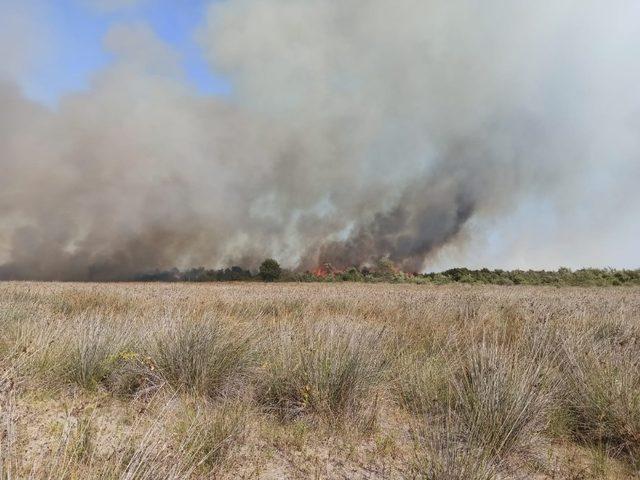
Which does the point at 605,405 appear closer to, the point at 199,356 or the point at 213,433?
the point at 213,433

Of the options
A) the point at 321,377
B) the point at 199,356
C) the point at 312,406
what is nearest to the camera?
the point at 312,406

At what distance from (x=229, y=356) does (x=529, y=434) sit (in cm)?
336

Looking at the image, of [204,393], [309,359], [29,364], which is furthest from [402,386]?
[29,364]

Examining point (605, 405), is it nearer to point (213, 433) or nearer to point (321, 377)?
point (321, 377)

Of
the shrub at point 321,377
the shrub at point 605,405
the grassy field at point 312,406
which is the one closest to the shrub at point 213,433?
the grassy field at point 312,406

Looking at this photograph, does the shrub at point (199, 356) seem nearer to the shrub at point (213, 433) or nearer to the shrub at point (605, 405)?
the shrub at point (213, 433)

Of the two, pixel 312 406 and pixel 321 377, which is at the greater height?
pixel 321 377

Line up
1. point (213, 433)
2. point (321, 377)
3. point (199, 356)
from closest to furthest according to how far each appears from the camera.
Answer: point (213, 433) < point (321, 377) < point (199, 356)

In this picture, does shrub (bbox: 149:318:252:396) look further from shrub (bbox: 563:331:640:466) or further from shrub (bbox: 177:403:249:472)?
shrub (bbox: 563:331:640:466)

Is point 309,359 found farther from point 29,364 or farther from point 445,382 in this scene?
point 29,364

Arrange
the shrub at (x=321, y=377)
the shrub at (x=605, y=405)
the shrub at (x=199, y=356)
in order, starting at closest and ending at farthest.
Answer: the shrub at (x=605, y=405) → the shrub at (x=321, y=377) → the shrub at (x=199, y=356)

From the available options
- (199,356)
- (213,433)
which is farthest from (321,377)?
(199,356)

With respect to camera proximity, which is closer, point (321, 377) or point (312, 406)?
point (312, 406)

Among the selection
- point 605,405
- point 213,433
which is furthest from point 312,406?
point 605,405
